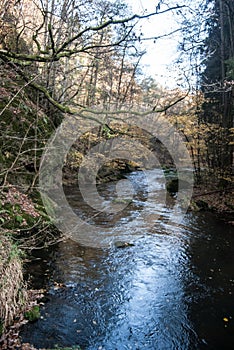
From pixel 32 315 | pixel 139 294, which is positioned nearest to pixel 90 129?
Result: pixel 139 294

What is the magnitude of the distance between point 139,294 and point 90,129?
366 inches

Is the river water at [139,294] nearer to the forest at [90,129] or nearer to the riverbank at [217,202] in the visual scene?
the forest at [90,129]

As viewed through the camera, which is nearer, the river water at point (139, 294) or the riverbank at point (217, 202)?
the river water at point (139, 294)

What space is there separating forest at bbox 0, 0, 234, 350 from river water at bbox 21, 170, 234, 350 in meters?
0.09

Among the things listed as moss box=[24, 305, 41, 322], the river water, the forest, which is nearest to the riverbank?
the forest

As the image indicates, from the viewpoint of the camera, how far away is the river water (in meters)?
3.43

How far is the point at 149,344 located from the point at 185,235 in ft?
14.5

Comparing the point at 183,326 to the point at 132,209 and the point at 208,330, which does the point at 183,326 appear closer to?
the point at 208,330

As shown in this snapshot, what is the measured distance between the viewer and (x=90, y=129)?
12.6 m

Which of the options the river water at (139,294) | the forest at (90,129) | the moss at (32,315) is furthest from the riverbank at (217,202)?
the moss at (32,315)

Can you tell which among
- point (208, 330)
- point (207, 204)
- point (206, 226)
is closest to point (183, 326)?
point (208, 330)

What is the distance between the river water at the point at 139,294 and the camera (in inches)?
135

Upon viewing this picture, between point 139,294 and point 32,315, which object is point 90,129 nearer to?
point 139,294

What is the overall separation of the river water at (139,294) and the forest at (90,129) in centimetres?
9
